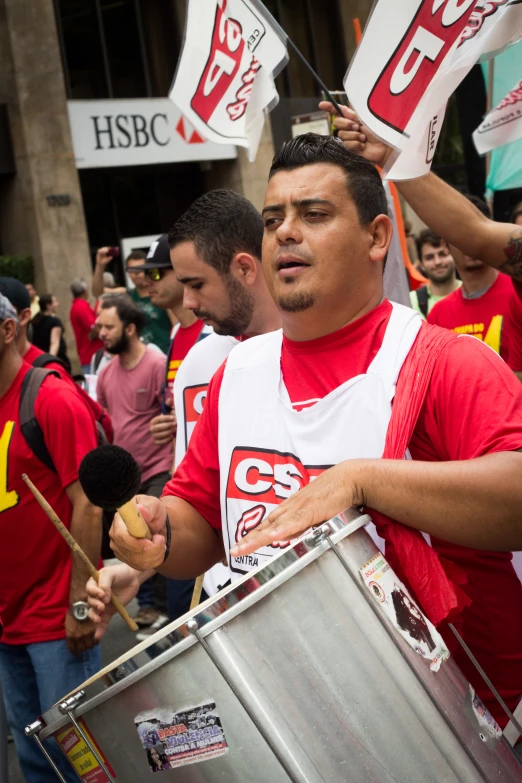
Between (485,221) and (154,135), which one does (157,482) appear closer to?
(485,221)

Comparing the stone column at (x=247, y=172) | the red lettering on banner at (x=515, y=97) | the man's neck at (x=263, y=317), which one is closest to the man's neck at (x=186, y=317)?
the man's neck at (x=263, y=317)

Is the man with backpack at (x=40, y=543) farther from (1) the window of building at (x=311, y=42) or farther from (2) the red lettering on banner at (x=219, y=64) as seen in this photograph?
(1) the window of building at (x=311, y=42)

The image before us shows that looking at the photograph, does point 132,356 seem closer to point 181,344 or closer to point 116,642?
point 181,344

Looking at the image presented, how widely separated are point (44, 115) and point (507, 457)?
16575 millimetres

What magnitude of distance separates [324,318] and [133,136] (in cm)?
1722

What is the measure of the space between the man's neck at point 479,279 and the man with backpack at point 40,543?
8.57 feet

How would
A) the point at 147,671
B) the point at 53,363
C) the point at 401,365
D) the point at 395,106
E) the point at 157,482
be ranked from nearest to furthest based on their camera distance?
the point at 147,671 < the point at 401,365 < the point at 395,106 < the point at 53,363 < the point at 157,482

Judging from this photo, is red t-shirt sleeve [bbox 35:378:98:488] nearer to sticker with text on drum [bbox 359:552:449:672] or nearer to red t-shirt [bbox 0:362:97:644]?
red t-shirt [bbox 0:362:97:644]

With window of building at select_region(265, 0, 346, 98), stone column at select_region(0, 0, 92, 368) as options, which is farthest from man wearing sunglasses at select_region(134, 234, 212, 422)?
window of building at select_region(265, 0, 346, 98)

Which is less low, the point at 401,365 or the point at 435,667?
the point at 401,365

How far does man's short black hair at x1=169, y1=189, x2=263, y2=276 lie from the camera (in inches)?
137

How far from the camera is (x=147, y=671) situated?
5.25 ft

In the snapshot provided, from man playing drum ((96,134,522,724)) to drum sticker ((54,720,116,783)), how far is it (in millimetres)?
399

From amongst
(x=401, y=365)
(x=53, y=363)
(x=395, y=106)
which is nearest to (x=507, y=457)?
(x=401, y=365)
